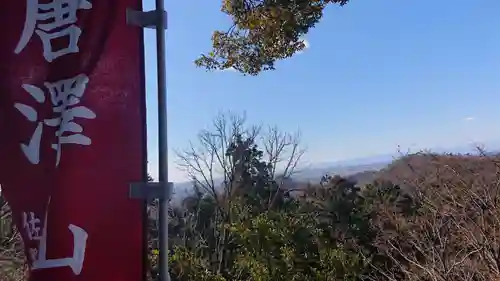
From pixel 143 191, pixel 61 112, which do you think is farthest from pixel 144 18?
pixel 143 191

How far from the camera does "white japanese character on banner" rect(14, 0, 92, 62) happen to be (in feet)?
5.13

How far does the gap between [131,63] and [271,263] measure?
331 inches

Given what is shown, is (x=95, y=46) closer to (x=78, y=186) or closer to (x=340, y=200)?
(x=78, y=186)

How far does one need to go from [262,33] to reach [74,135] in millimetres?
2328

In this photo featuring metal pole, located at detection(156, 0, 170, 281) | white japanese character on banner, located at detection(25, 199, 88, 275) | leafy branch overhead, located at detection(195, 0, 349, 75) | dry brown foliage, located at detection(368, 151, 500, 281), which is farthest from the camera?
dry brown foliage, located at detection(368, 151, 500, 281)

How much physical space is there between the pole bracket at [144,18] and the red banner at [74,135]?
22 mm

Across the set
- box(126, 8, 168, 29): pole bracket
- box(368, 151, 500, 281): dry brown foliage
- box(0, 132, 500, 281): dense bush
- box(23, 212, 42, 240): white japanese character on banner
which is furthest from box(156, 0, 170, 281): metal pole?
box(368, 151, 500, 281): dry brown foliage

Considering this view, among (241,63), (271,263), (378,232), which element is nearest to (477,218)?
(241,63)

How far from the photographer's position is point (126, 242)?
151 cm

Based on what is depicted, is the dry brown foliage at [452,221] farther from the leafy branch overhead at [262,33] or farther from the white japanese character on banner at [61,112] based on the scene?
the white japanese character on banner at [61,112]

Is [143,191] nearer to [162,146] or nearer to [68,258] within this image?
[162,146]

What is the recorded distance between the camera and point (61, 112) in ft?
5.06

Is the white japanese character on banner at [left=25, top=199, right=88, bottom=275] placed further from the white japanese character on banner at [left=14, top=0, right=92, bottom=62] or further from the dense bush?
the dense bush

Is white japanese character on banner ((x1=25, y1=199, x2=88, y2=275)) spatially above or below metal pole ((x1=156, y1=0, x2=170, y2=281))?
below
